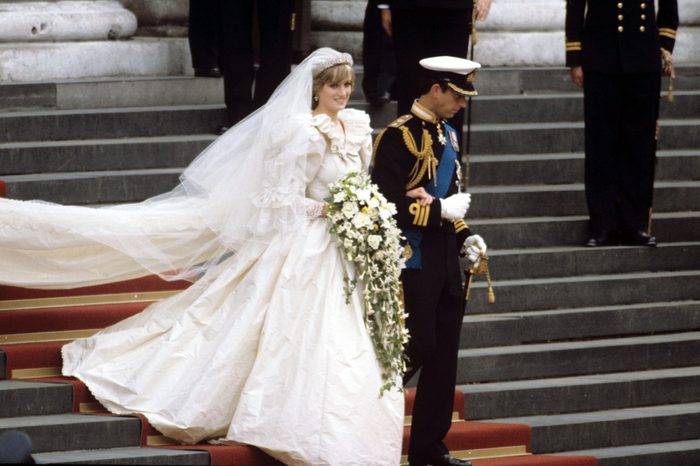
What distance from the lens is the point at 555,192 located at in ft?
38.7

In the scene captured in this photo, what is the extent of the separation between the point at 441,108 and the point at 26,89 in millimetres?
3804

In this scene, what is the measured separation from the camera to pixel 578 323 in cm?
1073

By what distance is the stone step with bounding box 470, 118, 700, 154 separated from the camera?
12.2m

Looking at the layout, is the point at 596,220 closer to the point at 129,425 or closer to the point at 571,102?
the point at 571,102

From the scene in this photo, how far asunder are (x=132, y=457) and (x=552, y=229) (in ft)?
13.2

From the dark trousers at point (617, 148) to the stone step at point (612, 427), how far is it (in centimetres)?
154

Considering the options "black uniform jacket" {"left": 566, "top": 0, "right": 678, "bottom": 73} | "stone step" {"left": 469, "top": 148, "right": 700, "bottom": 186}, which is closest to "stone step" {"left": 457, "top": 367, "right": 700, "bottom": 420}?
"stone step" {"left": 469, "top": 148, "right": 700, "bottom": 186}

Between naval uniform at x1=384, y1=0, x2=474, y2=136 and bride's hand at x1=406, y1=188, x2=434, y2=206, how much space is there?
2120 mm

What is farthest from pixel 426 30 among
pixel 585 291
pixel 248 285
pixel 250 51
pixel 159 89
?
pixel 248 285

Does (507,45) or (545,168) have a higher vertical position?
(507,45)

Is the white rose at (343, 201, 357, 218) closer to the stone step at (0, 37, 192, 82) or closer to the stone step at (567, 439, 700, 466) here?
the stone step at (567, 439, 700, 466)

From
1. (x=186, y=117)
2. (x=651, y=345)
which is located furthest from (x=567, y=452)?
(x=186, y=117)

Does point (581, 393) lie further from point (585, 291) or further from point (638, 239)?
point (638, 239)

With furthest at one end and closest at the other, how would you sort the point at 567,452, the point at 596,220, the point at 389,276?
the point at 596,220 → the point at 567,452 → the point at 389,276
